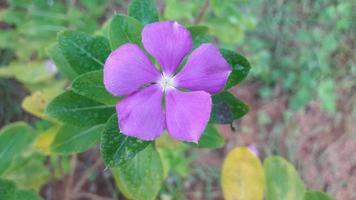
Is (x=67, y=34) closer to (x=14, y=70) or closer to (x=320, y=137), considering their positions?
(x=14, y=70)

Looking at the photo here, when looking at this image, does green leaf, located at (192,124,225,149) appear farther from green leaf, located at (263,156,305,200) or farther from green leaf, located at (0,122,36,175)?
green leaf, located at (0,122,36,175)

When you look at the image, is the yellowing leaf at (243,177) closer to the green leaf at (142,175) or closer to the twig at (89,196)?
the green leaf at (142,175)

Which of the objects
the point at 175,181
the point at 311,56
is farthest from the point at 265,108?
the point at 175,181

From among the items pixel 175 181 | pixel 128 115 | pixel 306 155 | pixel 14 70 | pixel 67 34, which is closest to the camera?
pixel 128 115

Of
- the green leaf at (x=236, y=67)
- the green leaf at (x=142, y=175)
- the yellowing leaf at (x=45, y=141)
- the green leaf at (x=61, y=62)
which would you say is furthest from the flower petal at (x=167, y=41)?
the yellowing leaf at (x=45, y=141)

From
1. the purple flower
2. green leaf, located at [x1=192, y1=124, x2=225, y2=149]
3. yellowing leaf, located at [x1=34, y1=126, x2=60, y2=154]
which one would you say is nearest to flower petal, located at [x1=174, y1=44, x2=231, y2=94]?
the purple flower

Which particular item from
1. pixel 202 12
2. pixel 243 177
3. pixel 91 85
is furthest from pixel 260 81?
pixel 91 85

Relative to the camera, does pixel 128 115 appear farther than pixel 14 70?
No
